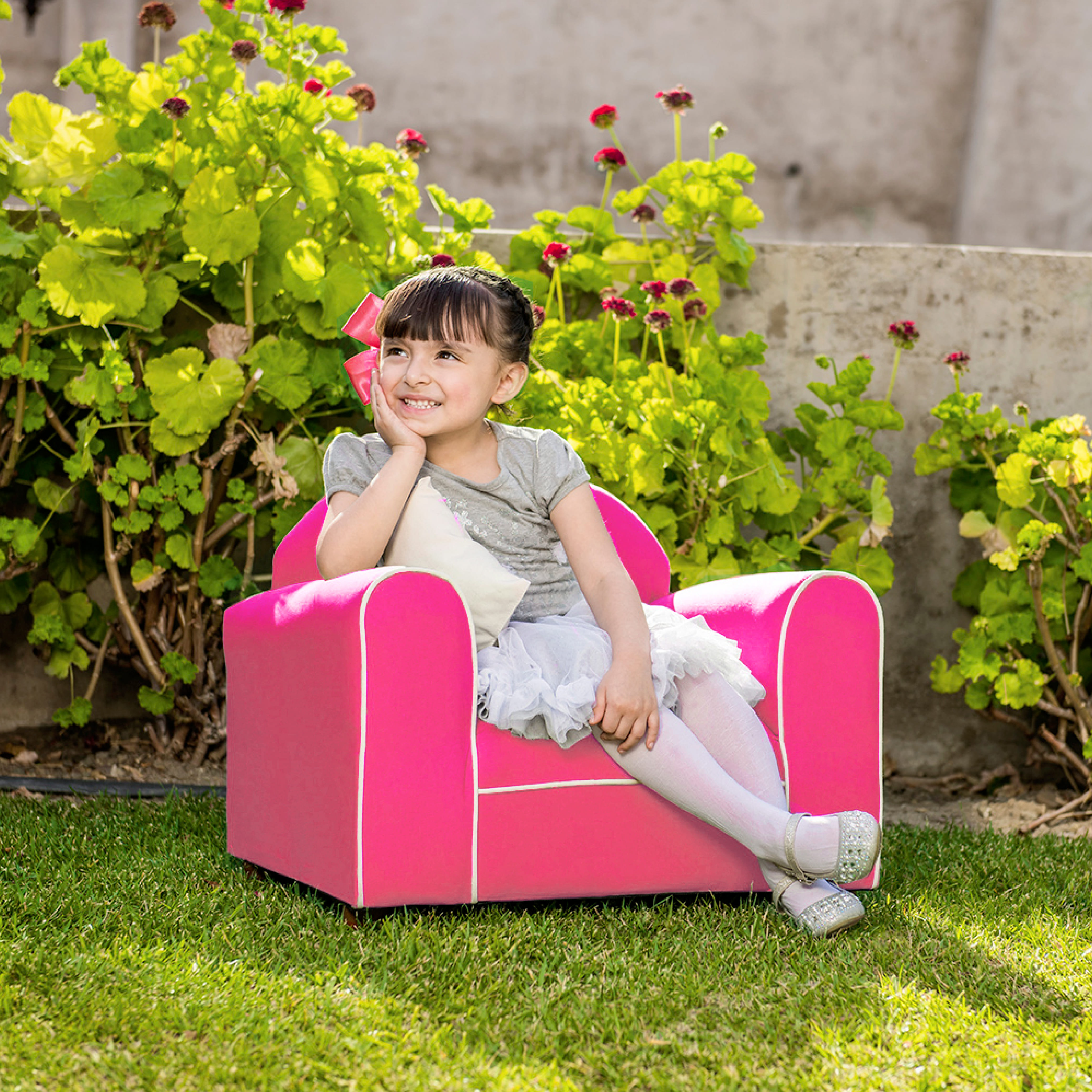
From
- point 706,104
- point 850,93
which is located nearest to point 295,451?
point 706,104

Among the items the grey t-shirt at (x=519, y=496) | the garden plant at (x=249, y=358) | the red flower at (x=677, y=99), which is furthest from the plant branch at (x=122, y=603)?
Answer: the red flower at (x=677, y=99)

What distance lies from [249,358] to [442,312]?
35.3 inches

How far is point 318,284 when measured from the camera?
105 inches

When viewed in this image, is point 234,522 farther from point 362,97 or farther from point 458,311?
point 458,311

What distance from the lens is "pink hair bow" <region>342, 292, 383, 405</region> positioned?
2174 millimetres

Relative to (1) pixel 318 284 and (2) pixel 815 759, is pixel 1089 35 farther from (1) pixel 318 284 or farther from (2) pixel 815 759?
(2) pixel 815 759

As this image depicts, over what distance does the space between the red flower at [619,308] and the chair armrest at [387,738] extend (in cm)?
121

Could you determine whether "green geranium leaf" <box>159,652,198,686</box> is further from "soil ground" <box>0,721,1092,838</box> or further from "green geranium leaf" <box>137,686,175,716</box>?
"soil ground" <box>0,721,1092,838</box>

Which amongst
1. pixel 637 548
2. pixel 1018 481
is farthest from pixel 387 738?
pixel 1018 481

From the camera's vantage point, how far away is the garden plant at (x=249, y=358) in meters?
2.60

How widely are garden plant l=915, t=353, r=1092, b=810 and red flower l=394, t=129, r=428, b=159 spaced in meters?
1.40

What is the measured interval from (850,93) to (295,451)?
460 cm

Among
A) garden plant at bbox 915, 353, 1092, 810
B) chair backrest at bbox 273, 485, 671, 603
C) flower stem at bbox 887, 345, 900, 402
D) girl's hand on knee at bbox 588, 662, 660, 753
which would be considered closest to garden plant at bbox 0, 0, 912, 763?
flower stem at bbox 887, 345, 900, 402

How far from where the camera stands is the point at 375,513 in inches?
74.3
